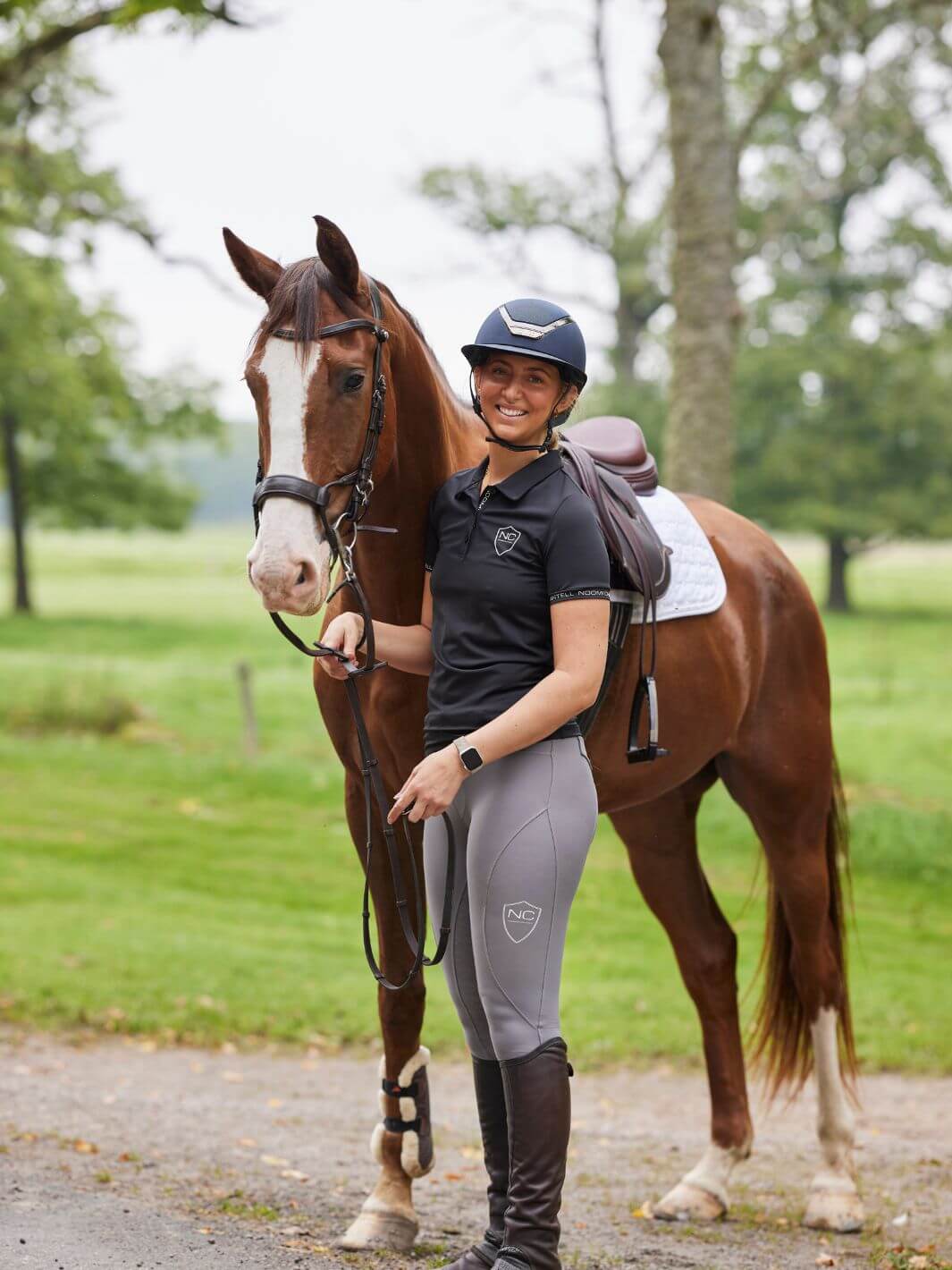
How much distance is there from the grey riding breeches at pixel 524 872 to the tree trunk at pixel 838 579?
92.6 ft

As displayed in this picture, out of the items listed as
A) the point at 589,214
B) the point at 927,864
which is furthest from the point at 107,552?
the point at 927,864

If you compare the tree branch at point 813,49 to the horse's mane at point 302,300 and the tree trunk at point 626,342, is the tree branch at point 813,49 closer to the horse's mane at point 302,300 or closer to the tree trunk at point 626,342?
the horse's mane at point 302,300

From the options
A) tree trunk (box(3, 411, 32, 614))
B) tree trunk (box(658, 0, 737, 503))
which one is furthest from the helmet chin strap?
tree trunk (box(3, 411, 32, 614))

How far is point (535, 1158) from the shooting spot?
2596 millimetres

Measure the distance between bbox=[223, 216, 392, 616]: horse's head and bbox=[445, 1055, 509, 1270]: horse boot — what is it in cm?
111

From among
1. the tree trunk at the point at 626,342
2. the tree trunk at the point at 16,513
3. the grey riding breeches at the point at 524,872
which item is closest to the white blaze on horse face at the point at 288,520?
the grey riding breeches at the point at 524,872

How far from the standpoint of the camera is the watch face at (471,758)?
2461 mm

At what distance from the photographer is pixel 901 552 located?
61.5 meters

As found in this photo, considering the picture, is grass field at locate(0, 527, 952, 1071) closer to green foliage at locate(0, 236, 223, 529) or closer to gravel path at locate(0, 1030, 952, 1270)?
gravel path at locate(0, 1030, 952, 1270)

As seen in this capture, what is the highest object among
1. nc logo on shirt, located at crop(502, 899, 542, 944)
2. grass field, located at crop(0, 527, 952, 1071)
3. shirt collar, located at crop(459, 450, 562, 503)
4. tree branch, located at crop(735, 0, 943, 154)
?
tree branch, located at crop(735, 0, 943, 154)

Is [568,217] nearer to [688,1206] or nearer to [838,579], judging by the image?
[838,579]

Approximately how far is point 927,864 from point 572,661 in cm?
715

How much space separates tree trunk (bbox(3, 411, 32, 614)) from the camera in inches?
1045

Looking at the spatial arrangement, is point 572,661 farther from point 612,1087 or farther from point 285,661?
point 285,661
